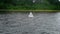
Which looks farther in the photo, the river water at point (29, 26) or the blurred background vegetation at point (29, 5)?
the blurred background vegetation at point (29, 5)

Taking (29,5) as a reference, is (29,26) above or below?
below

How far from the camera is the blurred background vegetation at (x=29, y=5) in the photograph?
94.3 ft

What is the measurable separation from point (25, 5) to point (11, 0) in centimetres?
263

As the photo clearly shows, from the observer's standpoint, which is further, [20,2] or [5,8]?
[20,2]

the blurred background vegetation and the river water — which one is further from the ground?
the blurred background vegetation

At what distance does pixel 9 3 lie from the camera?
99.7 feet

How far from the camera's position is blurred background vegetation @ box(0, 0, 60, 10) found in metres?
28.7

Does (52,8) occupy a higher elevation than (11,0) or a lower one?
lower

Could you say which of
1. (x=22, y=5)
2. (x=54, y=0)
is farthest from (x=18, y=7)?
(x=54, y=0)

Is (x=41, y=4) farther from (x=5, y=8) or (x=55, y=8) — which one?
(x=5, y=8)

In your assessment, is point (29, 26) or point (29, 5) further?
point (29, 5)

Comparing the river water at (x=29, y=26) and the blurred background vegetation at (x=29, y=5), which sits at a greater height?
the blurred background vegetation at (x=29, y=5)

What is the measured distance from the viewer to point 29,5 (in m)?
29.9

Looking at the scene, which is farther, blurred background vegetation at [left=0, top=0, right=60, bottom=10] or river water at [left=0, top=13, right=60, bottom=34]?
blurred background vegetation at [left=0, top=0, right=60, bottom=10]
